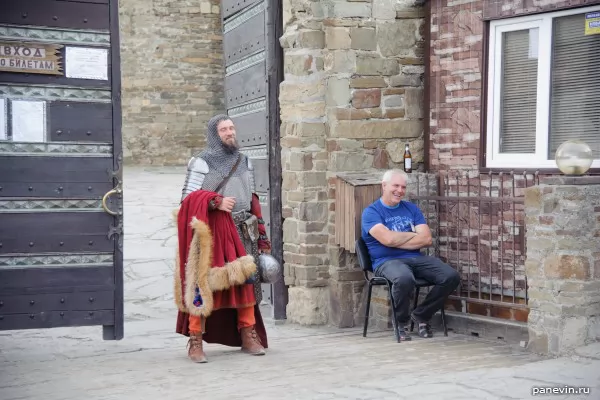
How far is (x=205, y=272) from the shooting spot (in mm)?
6504

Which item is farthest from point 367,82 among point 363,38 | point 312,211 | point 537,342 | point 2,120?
point 2,120

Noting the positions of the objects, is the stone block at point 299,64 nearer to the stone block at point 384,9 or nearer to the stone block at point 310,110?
the stone block at point 310,110

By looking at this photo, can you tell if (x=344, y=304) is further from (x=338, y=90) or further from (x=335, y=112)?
(x=338, y=90)

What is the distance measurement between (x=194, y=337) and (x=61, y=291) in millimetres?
1088

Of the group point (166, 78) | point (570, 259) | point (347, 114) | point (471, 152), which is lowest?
point (570, 259)

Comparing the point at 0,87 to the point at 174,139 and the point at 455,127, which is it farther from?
the point at 174,139

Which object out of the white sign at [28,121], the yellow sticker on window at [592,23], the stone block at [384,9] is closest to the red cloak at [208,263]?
the white sign at [28,121]

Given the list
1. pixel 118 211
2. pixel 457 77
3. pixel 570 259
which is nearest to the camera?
pixel 570 259

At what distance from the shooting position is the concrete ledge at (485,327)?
705 centimetres

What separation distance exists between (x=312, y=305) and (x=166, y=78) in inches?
526

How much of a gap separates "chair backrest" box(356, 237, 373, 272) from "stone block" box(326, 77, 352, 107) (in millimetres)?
1241

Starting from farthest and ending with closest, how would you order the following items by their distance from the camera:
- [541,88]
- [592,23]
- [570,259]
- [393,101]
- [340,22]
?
1. [393,101]
2. [340,22]
3. [541,88]
4. [592,23]
5. [570,259]

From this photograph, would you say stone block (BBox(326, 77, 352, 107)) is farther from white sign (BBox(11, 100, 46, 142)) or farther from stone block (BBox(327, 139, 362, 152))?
white sign (BBox(11, 100, 46, 142))

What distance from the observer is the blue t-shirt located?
291 inches
